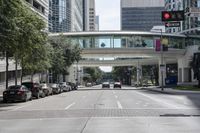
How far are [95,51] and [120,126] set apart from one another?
235 feet

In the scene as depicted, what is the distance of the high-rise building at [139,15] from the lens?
147 metres

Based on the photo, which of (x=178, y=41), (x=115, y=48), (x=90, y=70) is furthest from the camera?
(x=90, y=70)

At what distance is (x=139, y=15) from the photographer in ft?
478

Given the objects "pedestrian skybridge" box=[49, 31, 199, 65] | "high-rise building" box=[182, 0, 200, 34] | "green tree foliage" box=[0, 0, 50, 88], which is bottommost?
"green tree foliage" box=[0, 0, 50, 88]

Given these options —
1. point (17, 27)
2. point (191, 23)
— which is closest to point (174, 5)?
point (191, 23)

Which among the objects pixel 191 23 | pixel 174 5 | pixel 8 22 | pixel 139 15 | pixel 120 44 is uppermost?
pixel 174 5

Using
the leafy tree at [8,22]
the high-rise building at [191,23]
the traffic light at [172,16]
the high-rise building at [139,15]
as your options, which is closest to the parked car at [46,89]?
the leafy tree at [8,22]

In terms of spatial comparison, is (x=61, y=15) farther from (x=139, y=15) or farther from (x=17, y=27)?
(x=17, y=27)

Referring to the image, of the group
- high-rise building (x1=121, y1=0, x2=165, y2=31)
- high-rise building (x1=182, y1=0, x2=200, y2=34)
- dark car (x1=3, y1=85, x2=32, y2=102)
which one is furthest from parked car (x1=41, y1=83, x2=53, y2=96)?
high-rise building (x1=121, y1=0, x2=165, y2=31)

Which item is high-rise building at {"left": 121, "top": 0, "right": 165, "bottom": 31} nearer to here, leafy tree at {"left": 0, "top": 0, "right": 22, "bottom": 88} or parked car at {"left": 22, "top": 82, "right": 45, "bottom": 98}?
parked car at {"left": 22, "top": 82, "right": 45, "bottom": 98}

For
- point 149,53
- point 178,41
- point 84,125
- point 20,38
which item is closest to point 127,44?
point 149,53

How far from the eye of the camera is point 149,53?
89.4 m

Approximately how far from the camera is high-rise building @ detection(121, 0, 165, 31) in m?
147

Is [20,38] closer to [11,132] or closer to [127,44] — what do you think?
[11,132]
